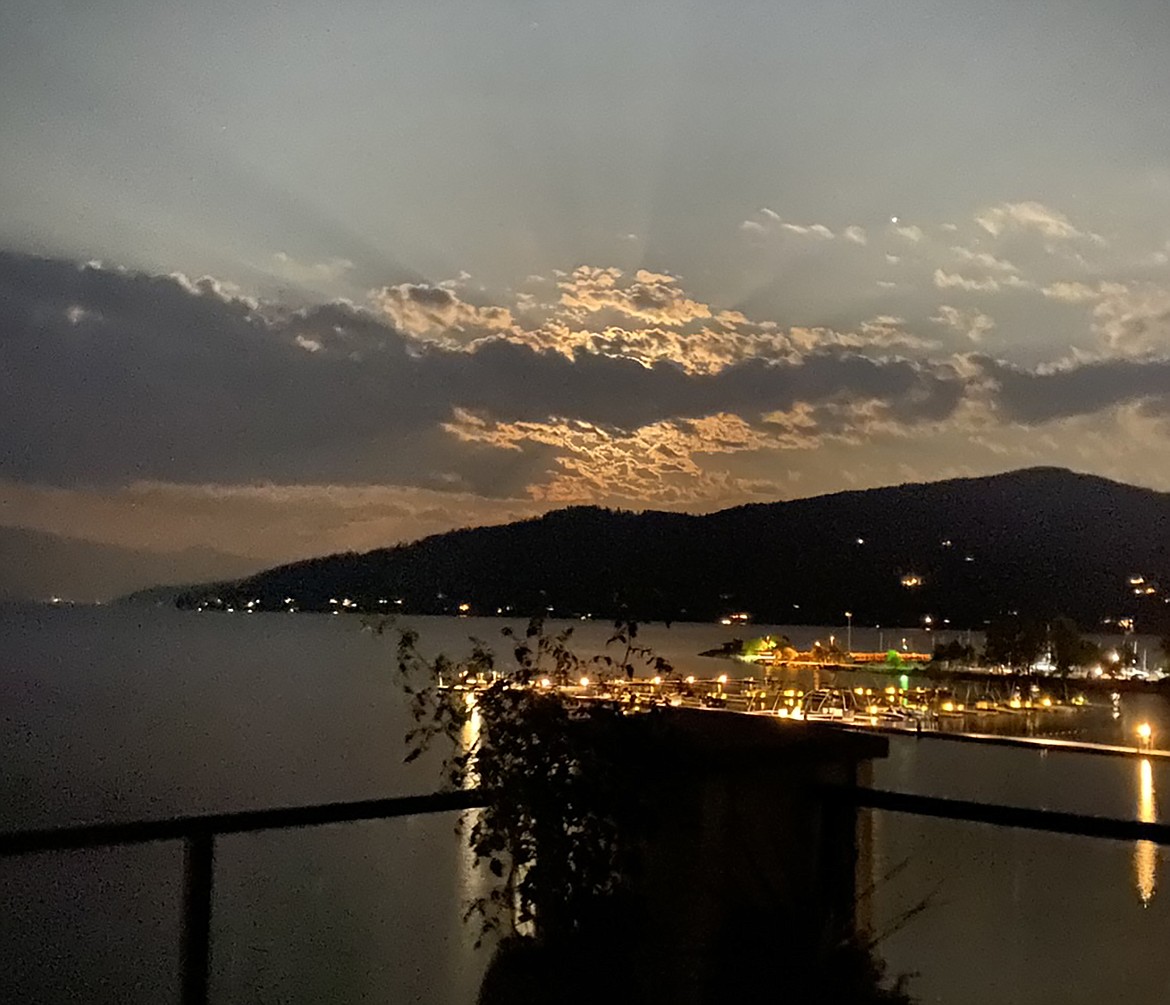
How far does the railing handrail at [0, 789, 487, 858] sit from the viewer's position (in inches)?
91.2

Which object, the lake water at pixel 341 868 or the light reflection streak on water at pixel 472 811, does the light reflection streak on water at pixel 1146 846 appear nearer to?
the lake water at pixel 341 868

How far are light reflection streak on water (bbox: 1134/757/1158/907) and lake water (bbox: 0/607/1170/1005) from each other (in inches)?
3.8

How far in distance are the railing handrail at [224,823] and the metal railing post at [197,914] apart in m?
0.05

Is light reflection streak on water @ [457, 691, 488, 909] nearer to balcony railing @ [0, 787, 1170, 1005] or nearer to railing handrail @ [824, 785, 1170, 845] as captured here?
balcony railing @ [0, 787, 1170, 1005]

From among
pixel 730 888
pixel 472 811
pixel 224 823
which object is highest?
pixel 224 823

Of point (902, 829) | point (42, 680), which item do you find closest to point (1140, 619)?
point (42, 680)

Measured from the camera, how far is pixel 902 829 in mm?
4902

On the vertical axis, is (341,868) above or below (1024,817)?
below

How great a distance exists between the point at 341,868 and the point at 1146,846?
18322 millimetres

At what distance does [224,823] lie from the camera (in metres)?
2.67

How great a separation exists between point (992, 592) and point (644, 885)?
105 metres

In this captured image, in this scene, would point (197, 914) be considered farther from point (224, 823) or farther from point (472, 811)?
point (472, 811)

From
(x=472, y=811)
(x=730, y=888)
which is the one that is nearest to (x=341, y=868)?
(x=472, y=811)

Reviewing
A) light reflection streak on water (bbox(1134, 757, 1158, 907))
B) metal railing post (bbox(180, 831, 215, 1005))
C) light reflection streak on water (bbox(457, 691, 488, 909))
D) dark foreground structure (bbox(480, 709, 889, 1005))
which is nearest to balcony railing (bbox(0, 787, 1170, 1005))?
metal railing post (bbox(180, 831, 215, 1005))
